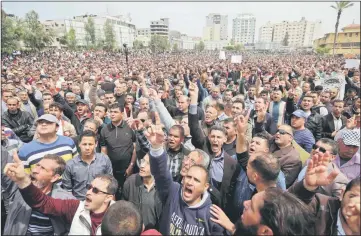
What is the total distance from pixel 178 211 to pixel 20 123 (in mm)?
4170

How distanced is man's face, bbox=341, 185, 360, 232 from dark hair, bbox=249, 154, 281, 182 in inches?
25.3

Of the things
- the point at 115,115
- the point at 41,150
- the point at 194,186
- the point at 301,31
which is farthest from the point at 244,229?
the point at 301,31

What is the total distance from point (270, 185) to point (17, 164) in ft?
6.95

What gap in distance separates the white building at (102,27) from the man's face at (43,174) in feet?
254

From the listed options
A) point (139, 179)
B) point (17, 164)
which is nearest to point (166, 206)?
point (139, 179)

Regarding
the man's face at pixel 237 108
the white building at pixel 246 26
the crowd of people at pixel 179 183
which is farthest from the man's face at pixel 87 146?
the white building at pixel 246 26

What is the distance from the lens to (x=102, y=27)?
3915 inches

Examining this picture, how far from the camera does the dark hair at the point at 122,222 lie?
1.82m

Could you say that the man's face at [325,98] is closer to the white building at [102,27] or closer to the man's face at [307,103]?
the man's face at [307,103]

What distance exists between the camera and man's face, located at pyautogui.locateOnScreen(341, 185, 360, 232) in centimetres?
152

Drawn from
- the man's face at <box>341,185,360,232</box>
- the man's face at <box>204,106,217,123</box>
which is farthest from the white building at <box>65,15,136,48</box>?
the man's face at <box>341,185,360,232</box>

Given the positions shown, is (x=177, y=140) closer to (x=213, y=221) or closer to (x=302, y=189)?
(x=213, y=221)

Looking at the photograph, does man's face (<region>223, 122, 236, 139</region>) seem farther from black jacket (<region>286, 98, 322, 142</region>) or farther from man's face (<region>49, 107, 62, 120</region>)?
man's face (<region>49, 107, 62, 120</region>)

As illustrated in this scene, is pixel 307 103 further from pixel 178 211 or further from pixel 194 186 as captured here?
pixel 178 211
